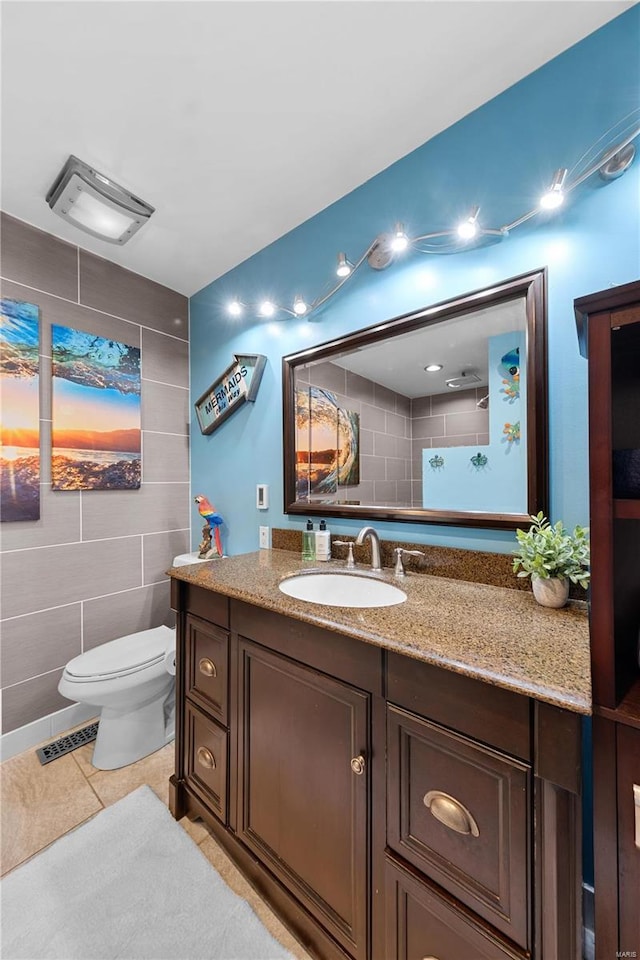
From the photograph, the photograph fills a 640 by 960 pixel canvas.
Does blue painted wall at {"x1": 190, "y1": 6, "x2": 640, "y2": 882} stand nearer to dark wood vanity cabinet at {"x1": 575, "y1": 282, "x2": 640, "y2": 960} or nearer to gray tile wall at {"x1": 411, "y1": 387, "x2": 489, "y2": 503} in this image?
gray tile wall at {"x1": 411, "y1": 387, "x2": 489, "y2": 503}

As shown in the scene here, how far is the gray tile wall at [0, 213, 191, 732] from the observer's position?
69.0 inches

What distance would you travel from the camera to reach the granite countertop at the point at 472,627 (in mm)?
656

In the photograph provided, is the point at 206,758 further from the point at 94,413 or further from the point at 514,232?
the point at 514,232

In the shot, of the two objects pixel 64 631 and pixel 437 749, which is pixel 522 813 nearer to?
pixel 437 749

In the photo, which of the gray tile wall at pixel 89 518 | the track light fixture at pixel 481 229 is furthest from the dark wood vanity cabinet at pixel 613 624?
the gray tile wall at pixel 89 518

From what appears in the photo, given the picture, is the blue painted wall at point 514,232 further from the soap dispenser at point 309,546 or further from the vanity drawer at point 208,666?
the vanity drawer at point 208,666

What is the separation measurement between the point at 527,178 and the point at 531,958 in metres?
1.85

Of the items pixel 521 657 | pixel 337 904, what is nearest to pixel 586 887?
pixel 337 904

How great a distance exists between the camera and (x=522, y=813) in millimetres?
648

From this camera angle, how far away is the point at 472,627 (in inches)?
34.2

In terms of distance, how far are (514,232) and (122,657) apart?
7.54ft

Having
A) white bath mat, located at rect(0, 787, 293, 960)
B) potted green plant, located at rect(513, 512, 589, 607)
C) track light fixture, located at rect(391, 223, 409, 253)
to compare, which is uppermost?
track light fixture, located at rect(391, 223, 409, 253)

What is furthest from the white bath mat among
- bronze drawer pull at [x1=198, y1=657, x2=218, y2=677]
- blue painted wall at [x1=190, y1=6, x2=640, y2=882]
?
blue painted wall at [x1=190, y1=6, x2=640, y2=882]

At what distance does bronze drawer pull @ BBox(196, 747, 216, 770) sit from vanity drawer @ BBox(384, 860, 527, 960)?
68cm
